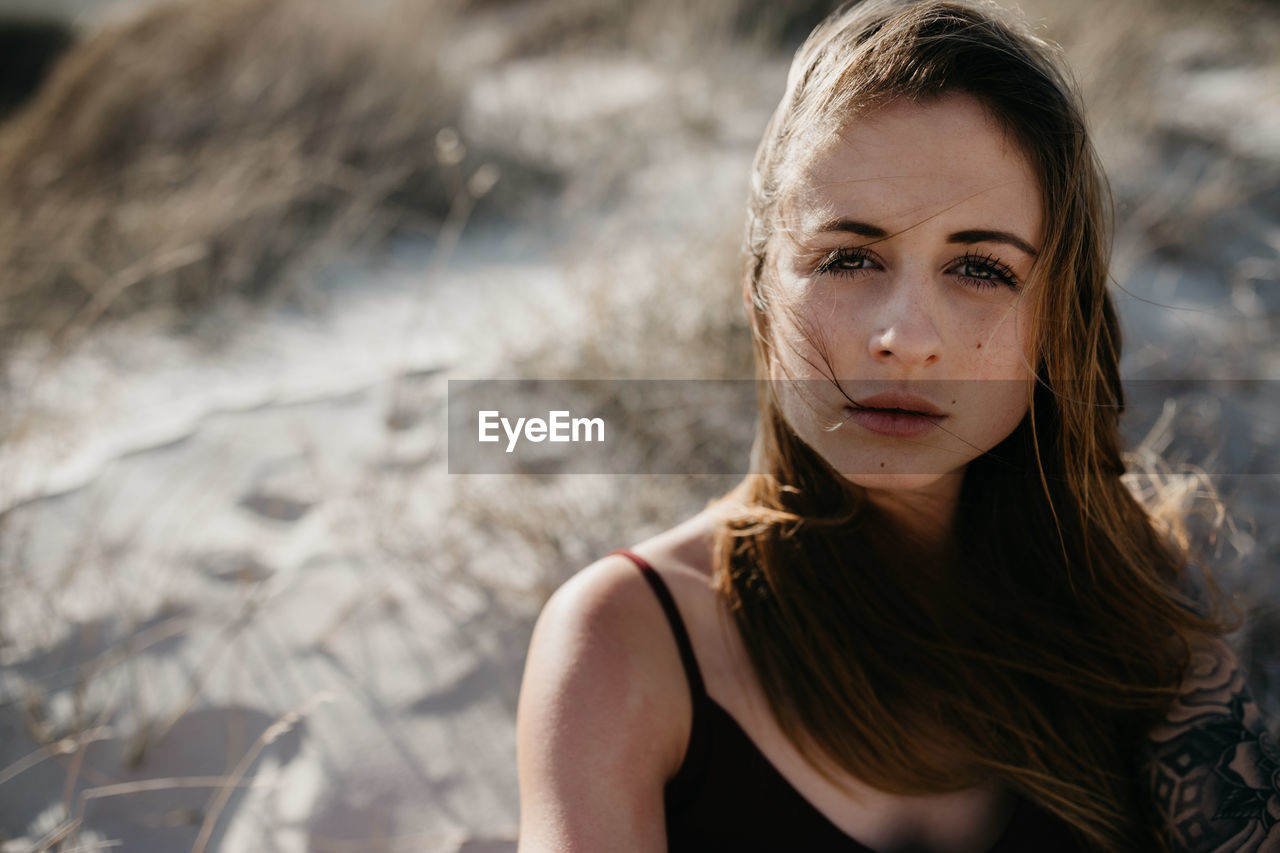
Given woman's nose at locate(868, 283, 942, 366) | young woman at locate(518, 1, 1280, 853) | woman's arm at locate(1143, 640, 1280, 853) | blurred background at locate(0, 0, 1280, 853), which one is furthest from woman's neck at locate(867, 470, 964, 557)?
blurred background at locate(0, 0, 1280, 853)

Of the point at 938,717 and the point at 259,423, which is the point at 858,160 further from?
the point at 259,423

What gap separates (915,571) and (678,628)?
41 centimetres

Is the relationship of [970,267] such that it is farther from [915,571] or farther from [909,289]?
[915,571]

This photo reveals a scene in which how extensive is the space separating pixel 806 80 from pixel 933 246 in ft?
1.08

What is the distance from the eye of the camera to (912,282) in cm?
108

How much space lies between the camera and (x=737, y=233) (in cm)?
337

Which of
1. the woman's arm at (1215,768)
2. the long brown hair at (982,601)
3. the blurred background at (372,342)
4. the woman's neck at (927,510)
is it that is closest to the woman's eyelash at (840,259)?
the long brown hair at (982,601)

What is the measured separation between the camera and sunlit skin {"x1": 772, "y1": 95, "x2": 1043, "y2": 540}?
1057 millimetres

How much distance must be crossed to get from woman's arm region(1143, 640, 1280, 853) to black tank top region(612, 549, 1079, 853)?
22 centimetres

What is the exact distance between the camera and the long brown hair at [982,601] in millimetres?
1266

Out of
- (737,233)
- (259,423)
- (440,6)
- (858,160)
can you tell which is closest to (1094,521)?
(858,160)

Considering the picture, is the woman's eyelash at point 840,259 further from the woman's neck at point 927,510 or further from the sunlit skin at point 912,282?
the woman's neck at point 927,510

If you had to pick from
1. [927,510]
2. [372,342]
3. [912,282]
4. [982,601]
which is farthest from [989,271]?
[372,342]

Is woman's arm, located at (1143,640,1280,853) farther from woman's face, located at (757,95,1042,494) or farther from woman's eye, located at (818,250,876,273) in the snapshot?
woman's eye, located at (818,250,876,273)
